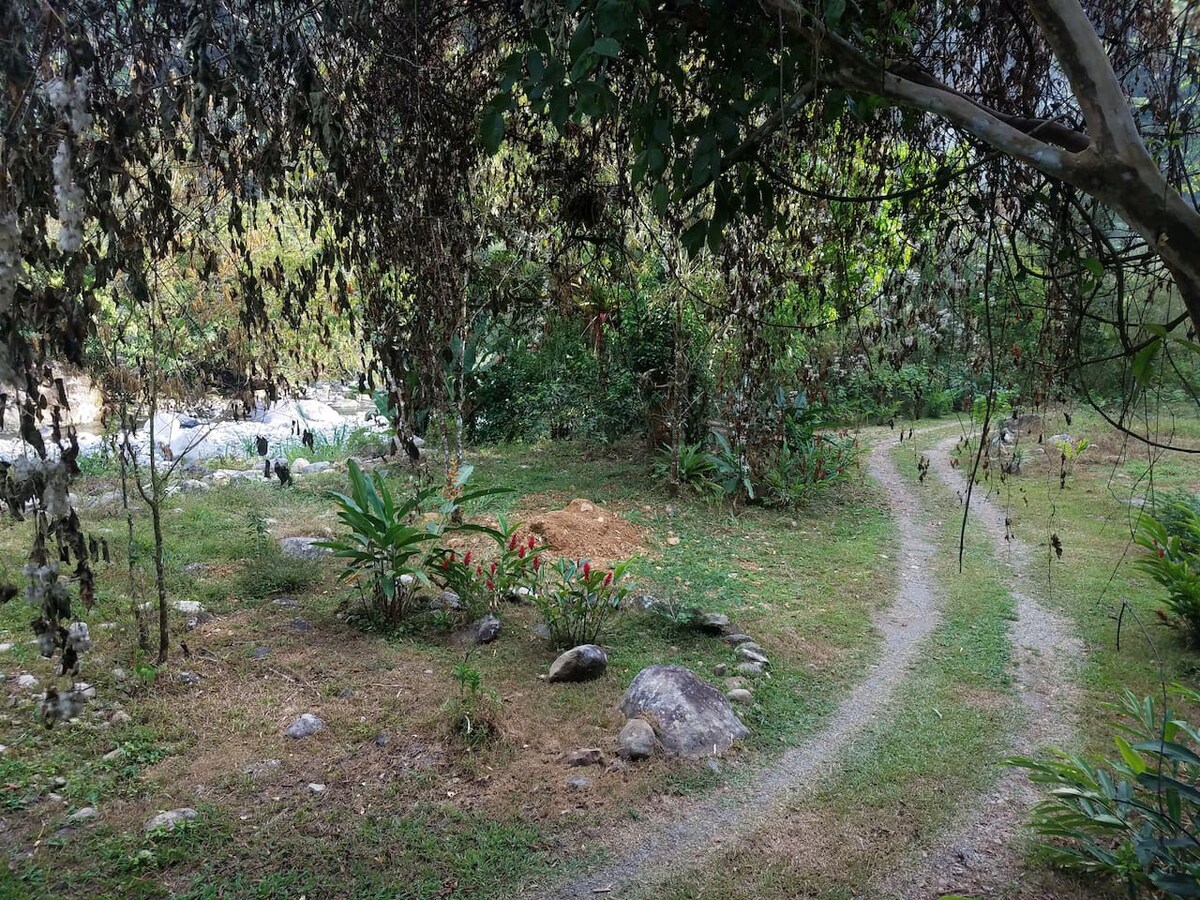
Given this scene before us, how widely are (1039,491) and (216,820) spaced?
844 centimetres

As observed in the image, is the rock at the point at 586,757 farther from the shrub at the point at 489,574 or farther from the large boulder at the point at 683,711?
the shrub at the point at 489,574

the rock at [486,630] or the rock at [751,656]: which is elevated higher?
the rock at [486,630]

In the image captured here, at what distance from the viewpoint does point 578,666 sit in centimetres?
389

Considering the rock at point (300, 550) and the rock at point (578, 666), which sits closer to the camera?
the rock at point (578, 666)

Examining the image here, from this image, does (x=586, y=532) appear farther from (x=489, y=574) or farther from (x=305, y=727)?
(x=305, y=727)

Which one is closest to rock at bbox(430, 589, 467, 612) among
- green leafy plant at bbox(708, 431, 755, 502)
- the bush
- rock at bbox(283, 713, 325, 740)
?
the bush

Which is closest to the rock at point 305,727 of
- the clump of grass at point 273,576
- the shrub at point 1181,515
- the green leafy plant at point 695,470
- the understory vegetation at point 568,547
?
the understory vegetation at point 568,547

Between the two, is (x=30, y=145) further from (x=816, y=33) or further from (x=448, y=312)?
(x=816, y=33)

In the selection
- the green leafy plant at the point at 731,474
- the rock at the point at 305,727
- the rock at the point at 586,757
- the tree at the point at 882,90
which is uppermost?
the tree at the point at 882,90

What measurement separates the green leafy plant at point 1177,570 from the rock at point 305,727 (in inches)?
177

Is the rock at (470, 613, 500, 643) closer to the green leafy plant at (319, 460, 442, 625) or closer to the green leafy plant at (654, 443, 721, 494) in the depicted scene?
the green leafy plant at (319, 460, 442, 625)

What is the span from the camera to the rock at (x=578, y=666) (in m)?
3.88

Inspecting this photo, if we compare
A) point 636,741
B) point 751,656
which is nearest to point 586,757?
point 636,741

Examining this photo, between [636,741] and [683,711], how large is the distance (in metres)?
0.29
